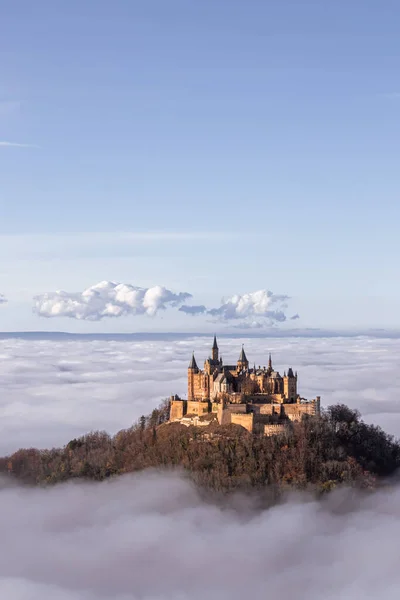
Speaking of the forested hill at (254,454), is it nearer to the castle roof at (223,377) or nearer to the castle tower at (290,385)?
the castle tower at (290,385)

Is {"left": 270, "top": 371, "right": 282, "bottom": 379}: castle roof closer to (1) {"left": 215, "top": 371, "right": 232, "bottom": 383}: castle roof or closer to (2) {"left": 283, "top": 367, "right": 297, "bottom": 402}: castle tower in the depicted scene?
(2) {"left": 283, "top": 367, "right": 297, "bottom": 402}: castle tower

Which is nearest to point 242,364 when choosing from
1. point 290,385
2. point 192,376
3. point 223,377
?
point 223,377

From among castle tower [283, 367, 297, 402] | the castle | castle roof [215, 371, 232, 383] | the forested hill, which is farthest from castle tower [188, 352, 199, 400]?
castle tower [283, 367, 297, 402]

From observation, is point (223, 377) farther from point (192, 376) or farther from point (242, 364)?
point (192, 376)

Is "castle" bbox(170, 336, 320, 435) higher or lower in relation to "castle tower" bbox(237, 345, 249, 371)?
lower

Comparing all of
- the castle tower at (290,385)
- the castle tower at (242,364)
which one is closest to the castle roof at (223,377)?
the castle tower at (242,364)

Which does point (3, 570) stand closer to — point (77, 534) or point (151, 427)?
point (77, 534)
